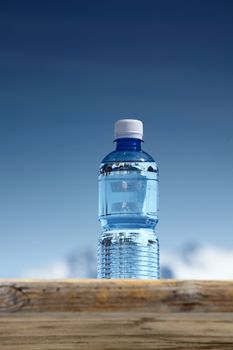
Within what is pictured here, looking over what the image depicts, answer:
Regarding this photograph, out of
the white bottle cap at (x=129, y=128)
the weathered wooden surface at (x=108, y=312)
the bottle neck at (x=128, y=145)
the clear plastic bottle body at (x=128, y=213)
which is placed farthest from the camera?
the clear plastic bottle body at (x=128, y=213)

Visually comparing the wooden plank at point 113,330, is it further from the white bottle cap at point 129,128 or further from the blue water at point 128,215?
the blue water at point 128,215

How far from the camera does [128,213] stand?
2.17 meters

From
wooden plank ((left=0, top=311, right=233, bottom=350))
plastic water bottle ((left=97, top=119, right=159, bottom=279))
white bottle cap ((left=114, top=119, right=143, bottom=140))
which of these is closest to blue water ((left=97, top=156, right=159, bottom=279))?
plastic water bottle ((left=97, top=119, right=159, bottom=279))

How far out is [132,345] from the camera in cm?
76

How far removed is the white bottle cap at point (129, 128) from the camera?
4.19ft

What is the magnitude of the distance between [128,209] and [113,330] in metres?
1.44

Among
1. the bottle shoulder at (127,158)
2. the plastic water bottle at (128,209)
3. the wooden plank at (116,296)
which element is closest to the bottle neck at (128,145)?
the plastic water bottle at (128,209)

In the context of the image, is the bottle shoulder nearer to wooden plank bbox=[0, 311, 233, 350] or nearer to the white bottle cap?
the white bottle cap

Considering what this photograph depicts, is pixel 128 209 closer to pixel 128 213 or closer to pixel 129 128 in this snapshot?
pixel 128 213

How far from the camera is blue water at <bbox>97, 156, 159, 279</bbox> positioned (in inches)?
63.9

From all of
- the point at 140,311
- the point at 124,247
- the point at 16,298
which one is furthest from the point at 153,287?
the point at 124,247

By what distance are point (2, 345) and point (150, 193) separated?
1.43 meters

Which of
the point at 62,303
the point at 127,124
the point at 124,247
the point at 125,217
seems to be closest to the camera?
the point at 62,303

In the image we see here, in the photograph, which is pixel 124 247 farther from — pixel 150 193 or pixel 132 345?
pixel 132 345
